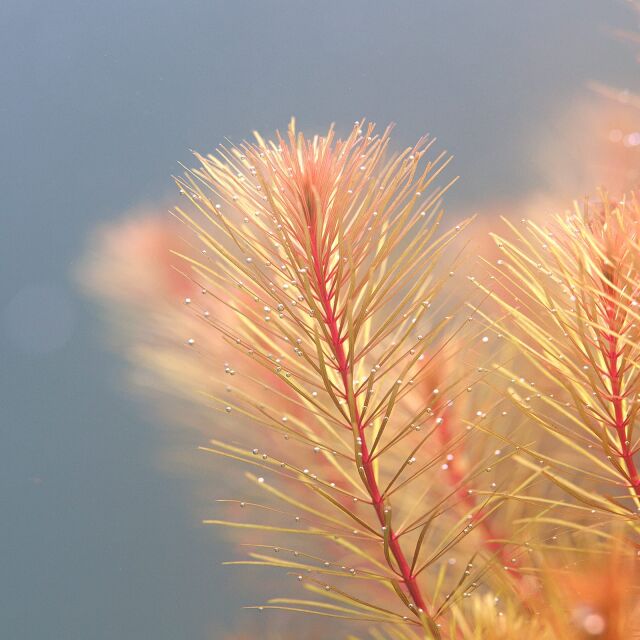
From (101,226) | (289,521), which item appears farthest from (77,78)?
(289,521)

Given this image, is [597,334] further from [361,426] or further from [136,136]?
[136,136]

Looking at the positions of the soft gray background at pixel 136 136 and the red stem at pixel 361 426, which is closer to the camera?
the red stem at pixel 361 426

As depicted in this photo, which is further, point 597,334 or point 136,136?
point 136,136

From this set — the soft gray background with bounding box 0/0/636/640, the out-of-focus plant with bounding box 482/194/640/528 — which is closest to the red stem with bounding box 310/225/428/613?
the out-of-focus plant with bounding box 482/194/640/528

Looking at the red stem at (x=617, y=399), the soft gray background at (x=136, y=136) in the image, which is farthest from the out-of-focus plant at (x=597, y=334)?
the soft gray background at (x=136, y=136)

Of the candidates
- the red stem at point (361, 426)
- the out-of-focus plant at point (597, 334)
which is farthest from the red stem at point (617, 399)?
the red stem at point (361, 426)

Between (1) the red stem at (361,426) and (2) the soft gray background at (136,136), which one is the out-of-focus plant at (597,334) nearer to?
(1) the red stem at (361,426)

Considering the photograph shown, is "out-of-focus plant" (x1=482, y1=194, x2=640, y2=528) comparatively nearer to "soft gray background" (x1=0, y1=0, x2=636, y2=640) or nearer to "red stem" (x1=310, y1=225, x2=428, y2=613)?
"red stem" (x1=310, y1=225, x2=428, y2=613)

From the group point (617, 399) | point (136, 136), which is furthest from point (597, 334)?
point (136, 136)
